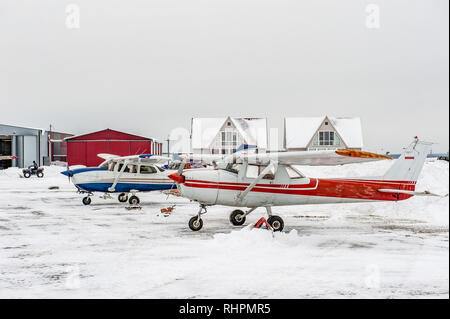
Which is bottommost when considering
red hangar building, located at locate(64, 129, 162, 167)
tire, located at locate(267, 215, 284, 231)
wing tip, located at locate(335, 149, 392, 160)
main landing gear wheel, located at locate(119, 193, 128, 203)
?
main landing gear wheel, located at locate(119, 193, 128, 203)

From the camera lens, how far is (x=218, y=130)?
166 feet

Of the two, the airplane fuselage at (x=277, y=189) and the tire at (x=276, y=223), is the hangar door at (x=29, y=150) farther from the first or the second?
the tire at (x=276, y=223)

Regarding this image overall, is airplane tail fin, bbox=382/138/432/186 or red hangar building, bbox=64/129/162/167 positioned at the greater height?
red hangar building, bbox=64/129/162/167

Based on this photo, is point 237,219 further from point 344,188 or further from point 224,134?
point 224,134

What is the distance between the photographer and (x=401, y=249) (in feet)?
26.6

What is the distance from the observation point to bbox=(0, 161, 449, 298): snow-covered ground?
215 inches

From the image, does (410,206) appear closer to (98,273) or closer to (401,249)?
(401,249)

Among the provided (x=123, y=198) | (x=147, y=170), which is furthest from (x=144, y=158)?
(x=123, y=198)

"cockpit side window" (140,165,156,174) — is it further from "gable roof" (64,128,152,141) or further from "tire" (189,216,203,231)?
"gable roof" (64,128,152,141)

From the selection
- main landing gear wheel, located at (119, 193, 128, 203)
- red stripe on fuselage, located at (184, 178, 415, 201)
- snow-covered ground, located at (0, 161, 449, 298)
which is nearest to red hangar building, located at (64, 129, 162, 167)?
main landing gear wheel, located at (119, 193, 128, 203)

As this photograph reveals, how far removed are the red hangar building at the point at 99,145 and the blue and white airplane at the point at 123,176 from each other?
1044 inches

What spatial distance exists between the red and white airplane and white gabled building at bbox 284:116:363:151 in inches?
1522

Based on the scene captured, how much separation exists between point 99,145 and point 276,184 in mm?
37092

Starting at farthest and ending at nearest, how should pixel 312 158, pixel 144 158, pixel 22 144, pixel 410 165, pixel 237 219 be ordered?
pixel 22 144 < pixel 144 158 < pixel 237 219 < pixel 410 165 < pixel 312 158
